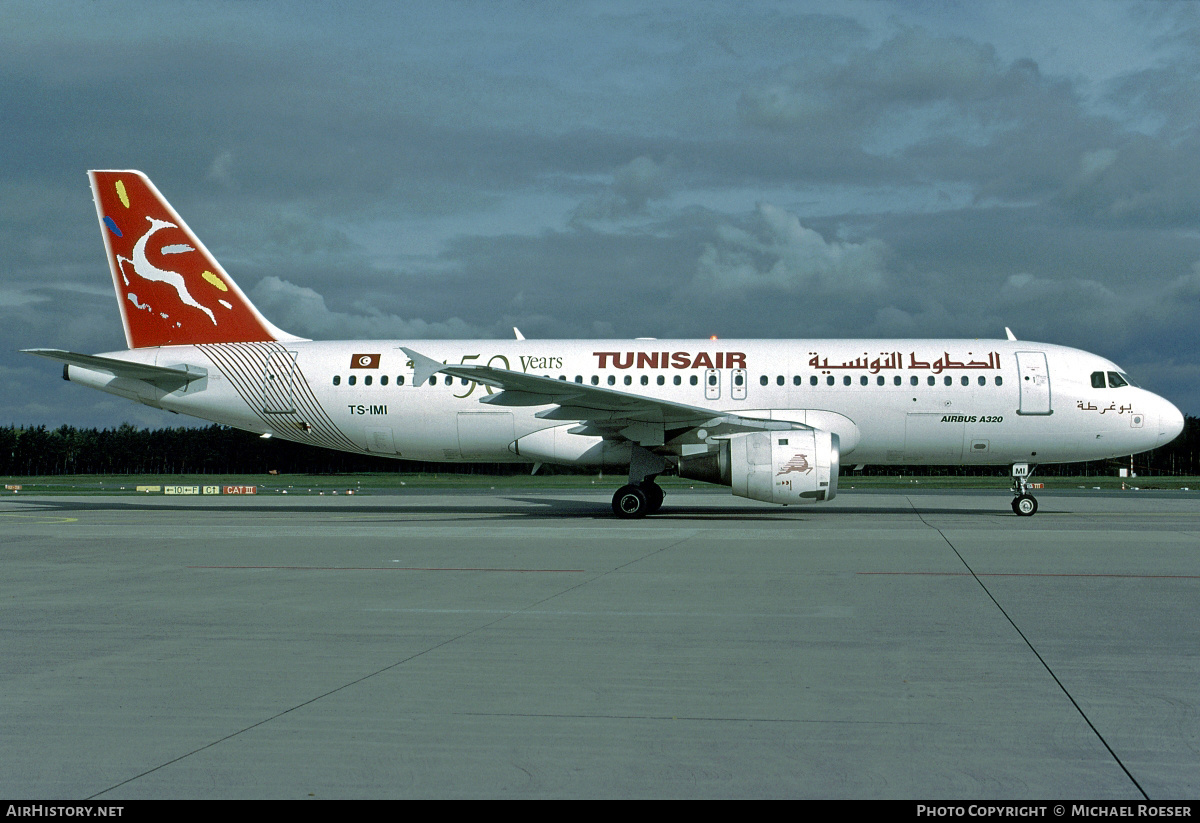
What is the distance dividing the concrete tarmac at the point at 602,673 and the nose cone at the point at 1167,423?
8.93 meters

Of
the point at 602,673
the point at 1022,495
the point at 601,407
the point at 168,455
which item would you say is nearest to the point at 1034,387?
the point at 1022,495

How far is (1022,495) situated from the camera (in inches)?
811

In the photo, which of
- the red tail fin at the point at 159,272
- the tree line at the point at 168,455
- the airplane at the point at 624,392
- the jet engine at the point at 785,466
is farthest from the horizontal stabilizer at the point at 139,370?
the tree line at the point at 168,455

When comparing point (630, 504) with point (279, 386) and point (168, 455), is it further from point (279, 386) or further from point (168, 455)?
point (168, 455)

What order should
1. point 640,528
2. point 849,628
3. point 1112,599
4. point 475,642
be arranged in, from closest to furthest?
point 475,642
point 849,628
point 1112,599
point 640,528

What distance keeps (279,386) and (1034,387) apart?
16.2 metres

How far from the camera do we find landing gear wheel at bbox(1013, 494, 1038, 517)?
66.3 ft

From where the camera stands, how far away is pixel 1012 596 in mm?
8969

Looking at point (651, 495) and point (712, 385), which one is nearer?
point (651, 495)

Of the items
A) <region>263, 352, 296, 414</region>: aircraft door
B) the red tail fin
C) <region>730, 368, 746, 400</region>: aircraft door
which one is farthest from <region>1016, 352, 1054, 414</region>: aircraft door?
the red tail fin

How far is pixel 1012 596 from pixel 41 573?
33.2 ft

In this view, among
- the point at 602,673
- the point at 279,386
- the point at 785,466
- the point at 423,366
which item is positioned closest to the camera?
the point at 602,673

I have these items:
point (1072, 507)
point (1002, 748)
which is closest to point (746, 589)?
point (1002, 748)

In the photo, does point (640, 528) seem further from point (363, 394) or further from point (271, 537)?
point (363, 394)
